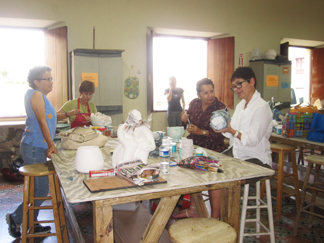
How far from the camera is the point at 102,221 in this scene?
1.34 meters

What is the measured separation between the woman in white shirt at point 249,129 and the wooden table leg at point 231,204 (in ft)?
1.27

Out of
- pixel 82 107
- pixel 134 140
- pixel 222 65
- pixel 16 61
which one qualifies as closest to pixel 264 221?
pixel 134 140

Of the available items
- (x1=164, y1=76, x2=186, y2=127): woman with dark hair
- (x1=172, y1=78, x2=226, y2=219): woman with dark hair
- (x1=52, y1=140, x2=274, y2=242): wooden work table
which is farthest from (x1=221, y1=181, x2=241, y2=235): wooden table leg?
(x1=164, y1=76, x2=186, y2=127): woman with dark hair

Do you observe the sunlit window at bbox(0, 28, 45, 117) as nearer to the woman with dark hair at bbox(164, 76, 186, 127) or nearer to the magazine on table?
the woman with dark hair at bbox(164, 76, 186, 127)

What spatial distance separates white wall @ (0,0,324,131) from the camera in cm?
495

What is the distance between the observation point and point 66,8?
4.92 meters

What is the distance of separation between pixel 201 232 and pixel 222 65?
5.10 metres

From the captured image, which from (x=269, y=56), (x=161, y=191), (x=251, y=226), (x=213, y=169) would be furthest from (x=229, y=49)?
(x=161, y=191)

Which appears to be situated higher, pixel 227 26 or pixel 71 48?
pixel 227 26

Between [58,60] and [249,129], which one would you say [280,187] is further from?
[58,60]

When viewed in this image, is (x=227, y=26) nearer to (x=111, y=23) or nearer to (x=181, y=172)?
(x=111, y=23)

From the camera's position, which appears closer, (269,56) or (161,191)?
(161,191)

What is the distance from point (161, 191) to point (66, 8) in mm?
4555

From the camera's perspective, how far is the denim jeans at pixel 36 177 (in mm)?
2408
